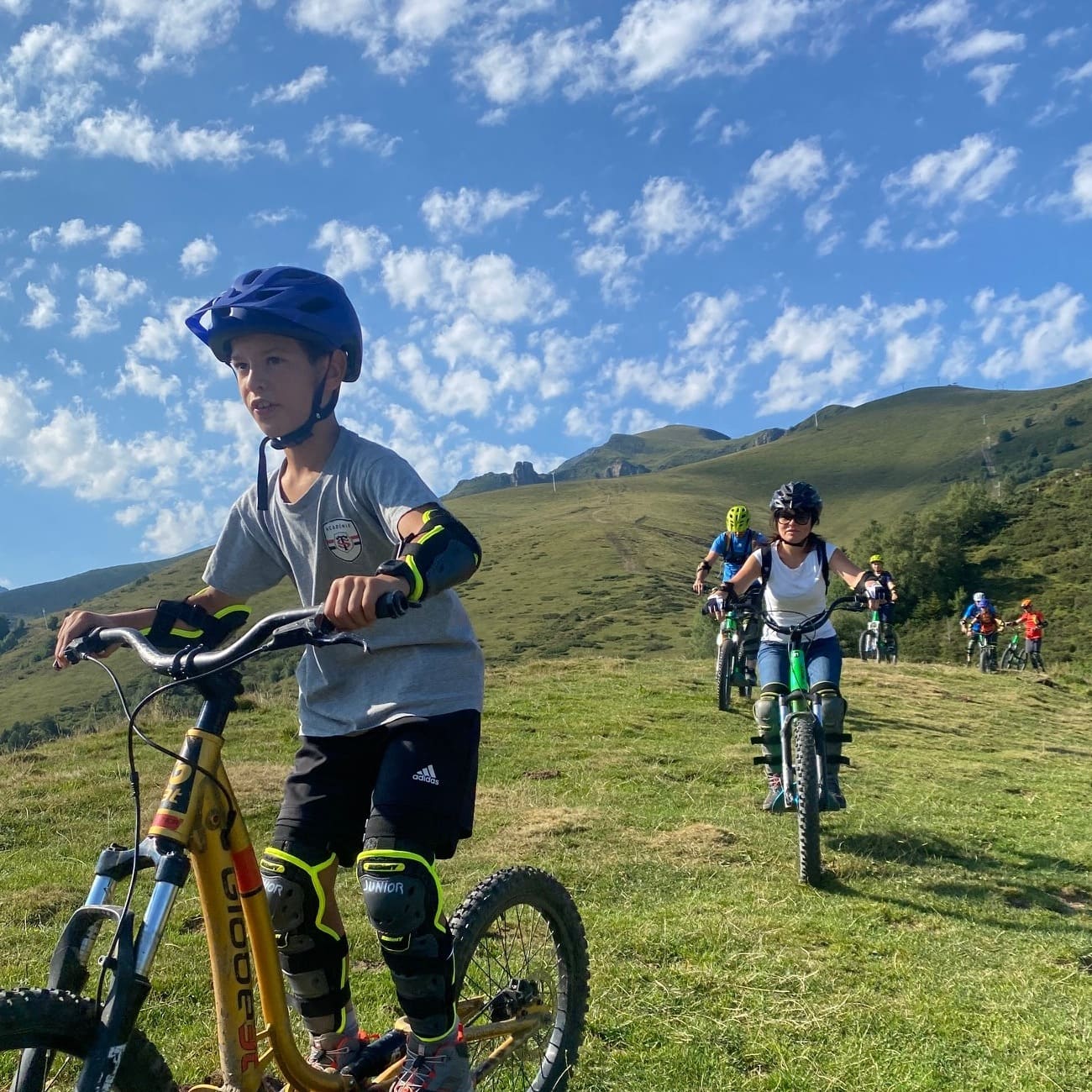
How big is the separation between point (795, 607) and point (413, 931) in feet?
18.2

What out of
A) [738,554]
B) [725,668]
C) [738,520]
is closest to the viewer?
[738,554]

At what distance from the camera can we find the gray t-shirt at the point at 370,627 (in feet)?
9.92

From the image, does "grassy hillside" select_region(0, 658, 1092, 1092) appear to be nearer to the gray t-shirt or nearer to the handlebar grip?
the gray t-shirt

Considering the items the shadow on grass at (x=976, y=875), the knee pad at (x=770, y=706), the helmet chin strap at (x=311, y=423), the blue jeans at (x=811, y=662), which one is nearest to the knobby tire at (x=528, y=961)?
the helmet chin strap at (x=311, y=423)

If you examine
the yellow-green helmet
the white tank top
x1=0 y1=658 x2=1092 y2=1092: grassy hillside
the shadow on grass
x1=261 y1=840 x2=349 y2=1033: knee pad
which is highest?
the yellow-green helmet

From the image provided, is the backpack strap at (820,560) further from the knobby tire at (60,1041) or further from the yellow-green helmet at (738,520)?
the knobby tire at (60,1041)

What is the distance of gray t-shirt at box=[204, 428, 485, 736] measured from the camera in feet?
9.92

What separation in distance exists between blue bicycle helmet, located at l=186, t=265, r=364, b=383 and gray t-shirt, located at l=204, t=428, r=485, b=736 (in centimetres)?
41

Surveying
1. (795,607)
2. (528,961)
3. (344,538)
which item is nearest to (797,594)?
(795,607)

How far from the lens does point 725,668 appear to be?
1466cm

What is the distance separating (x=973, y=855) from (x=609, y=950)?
4209 millimetres

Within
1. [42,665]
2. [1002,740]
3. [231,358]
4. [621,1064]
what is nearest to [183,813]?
[231,358]

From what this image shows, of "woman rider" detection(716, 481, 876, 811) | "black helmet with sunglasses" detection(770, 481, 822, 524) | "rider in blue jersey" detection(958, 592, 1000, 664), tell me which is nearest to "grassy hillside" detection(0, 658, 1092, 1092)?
"woman rider" detection(716, 481, 876, 811)

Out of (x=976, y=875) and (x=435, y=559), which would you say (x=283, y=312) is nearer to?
(x=435, y=559)
